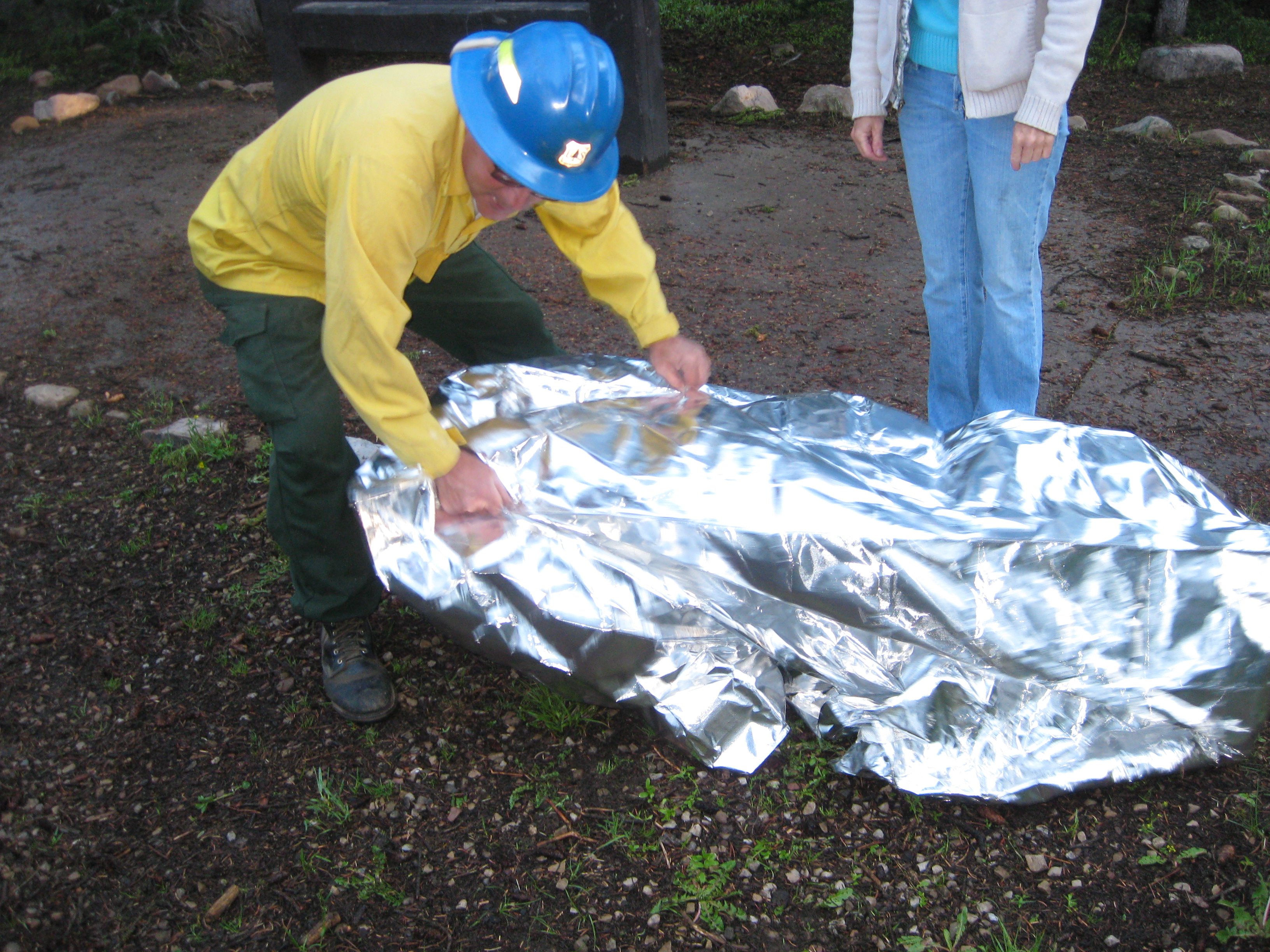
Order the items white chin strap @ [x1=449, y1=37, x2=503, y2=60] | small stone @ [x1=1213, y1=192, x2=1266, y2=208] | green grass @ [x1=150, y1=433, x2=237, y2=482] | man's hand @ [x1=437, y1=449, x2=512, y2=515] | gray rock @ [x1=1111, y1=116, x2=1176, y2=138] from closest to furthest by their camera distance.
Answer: white chin strap @ [x1=449, y1=37, x2=503, y2=60]
man's hand @ [x1=437, y1=449, x2=512, y2=515]
green grass @ [x1=150, y1=433, x2=237, y2=482]
small stone @ [x1=1213, y1=192, x2=1266, y2=208]
gray rock @ [x1=1111, y1=116, x2=1176, y2=138]

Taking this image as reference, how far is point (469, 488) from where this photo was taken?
176 cm

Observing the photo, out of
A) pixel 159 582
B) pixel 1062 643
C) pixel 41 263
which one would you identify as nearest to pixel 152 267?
pixel 41 263

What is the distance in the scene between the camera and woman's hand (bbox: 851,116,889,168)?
2.44m

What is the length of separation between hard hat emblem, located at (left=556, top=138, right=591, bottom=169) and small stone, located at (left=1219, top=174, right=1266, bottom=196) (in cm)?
416

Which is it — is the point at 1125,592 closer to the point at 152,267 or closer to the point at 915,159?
the point at 915,159

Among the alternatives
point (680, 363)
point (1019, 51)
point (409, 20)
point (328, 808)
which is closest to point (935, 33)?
point (1019, 51)

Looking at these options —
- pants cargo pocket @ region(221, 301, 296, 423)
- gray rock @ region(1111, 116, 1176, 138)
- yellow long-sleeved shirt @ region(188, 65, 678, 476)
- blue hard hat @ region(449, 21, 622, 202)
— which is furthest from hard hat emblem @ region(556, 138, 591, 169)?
gray rock @ region(1111, 116, 1176, 138)

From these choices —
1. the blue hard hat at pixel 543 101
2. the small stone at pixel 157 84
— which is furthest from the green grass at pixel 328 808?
the small stone at pixel 157 84

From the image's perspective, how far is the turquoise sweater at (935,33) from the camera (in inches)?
85.0

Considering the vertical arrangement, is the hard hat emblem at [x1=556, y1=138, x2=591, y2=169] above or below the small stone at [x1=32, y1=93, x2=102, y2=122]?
above

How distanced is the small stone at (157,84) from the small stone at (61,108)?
1.97ft

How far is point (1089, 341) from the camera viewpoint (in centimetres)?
340

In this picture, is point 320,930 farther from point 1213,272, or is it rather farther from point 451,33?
point 451,33

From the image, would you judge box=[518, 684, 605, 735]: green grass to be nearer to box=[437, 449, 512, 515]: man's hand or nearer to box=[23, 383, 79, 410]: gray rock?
box=[437, 449, 512, 515]: man's hand
